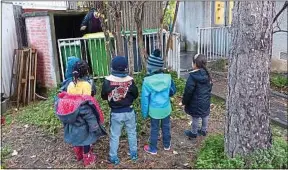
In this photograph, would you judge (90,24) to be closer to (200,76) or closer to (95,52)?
(95,52)

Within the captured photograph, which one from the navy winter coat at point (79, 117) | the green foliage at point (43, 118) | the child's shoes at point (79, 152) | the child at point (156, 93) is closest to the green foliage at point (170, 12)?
the child at point (156, 93)

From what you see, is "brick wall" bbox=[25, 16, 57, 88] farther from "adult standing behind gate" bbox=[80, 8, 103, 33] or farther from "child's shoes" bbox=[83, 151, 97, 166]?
"child's shoes" bbox=[83, 151, 97, 166]

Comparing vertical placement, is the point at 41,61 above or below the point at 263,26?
below

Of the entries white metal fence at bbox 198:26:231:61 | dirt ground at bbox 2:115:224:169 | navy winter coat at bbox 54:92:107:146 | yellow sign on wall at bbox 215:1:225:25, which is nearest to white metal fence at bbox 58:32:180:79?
white metal fence at bbox 198:26:231:61

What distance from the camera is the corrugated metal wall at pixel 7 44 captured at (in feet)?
22.6

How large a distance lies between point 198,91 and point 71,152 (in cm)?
194

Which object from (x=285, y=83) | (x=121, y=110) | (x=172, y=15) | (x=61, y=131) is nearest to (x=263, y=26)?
(x=121, y=110)

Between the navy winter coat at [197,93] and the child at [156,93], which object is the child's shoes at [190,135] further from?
the child at [156,93]

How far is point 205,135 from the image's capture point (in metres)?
4.67

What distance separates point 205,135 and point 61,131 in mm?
2190

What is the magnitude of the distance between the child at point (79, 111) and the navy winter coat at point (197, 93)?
1341mm

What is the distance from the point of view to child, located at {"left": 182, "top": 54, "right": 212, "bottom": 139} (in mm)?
4316

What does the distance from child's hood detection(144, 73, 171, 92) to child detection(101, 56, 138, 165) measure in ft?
0.69

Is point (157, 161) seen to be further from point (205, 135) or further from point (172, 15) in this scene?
point (172, 15)
